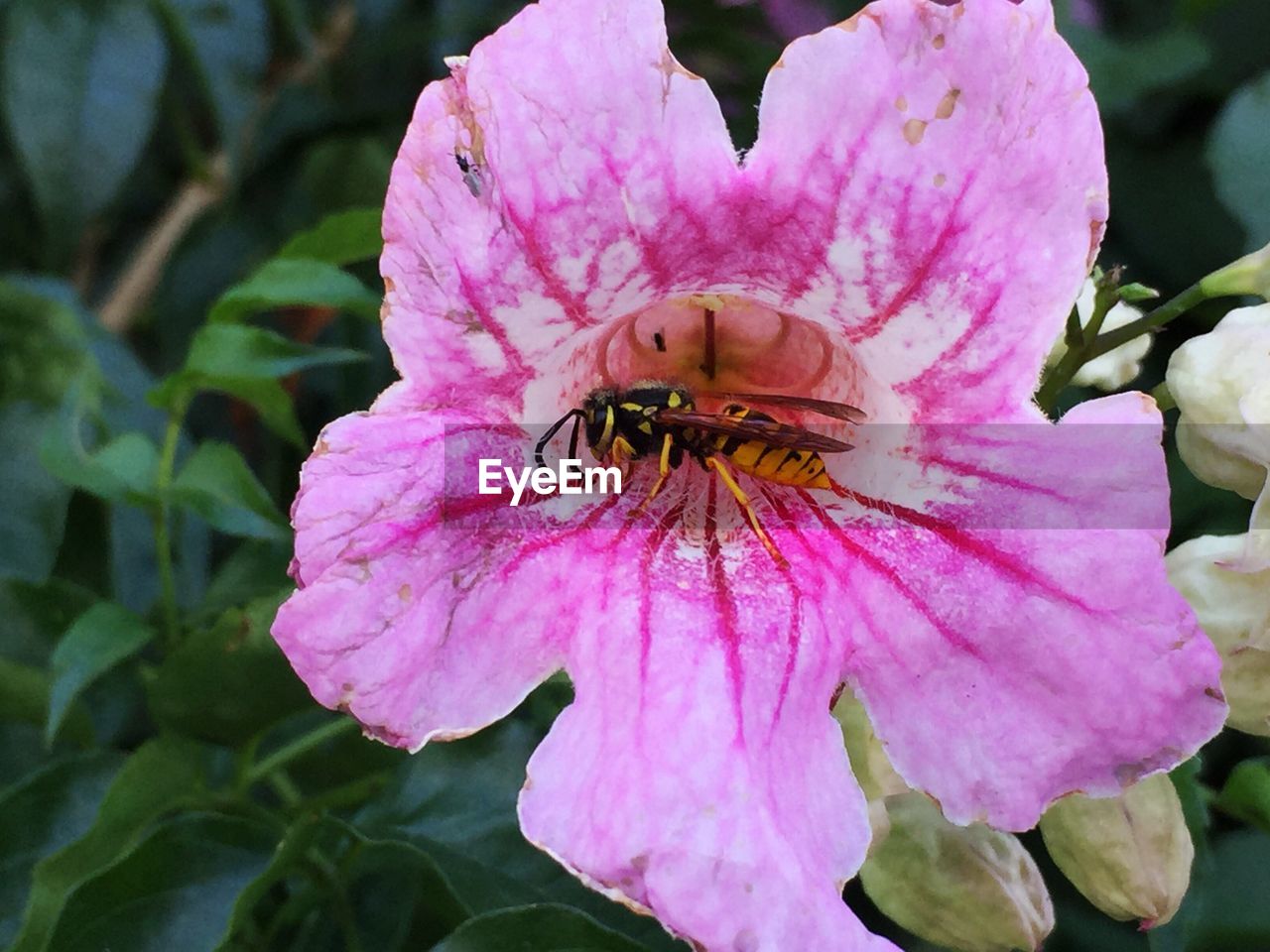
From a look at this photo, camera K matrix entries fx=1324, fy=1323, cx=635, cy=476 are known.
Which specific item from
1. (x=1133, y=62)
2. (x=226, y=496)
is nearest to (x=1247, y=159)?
(x=1133, y=62)

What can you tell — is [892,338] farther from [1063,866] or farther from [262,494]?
[262,494]

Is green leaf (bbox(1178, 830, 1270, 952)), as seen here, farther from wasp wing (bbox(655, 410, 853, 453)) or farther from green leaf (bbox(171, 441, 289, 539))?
green leaf (bbox(171, 441, 289, 539))

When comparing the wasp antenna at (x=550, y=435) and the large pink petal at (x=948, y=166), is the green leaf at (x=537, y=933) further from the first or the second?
the large pink petal at (x=948, y=166)

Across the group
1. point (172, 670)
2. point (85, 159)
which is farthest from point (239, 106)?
point (172, 670)

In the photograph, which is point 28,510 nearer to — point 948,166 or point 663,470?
point 663,470

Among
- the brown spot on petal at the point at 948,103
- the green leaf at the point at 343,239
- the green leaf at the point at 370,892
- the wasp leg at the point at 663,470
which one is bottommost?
the green leaf at the point at 370,892

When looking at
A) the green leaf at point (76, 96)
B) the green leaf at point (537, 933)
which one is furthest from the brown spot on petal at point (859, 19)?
the green leaf at point (76, 96)

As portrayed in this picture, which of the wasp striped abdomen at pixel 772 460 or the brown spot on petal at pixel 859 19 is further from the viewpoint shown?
the wasp striped abdomen at pixel 772 460

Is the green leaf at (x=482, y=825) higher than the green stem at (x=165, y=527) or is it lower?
lower
